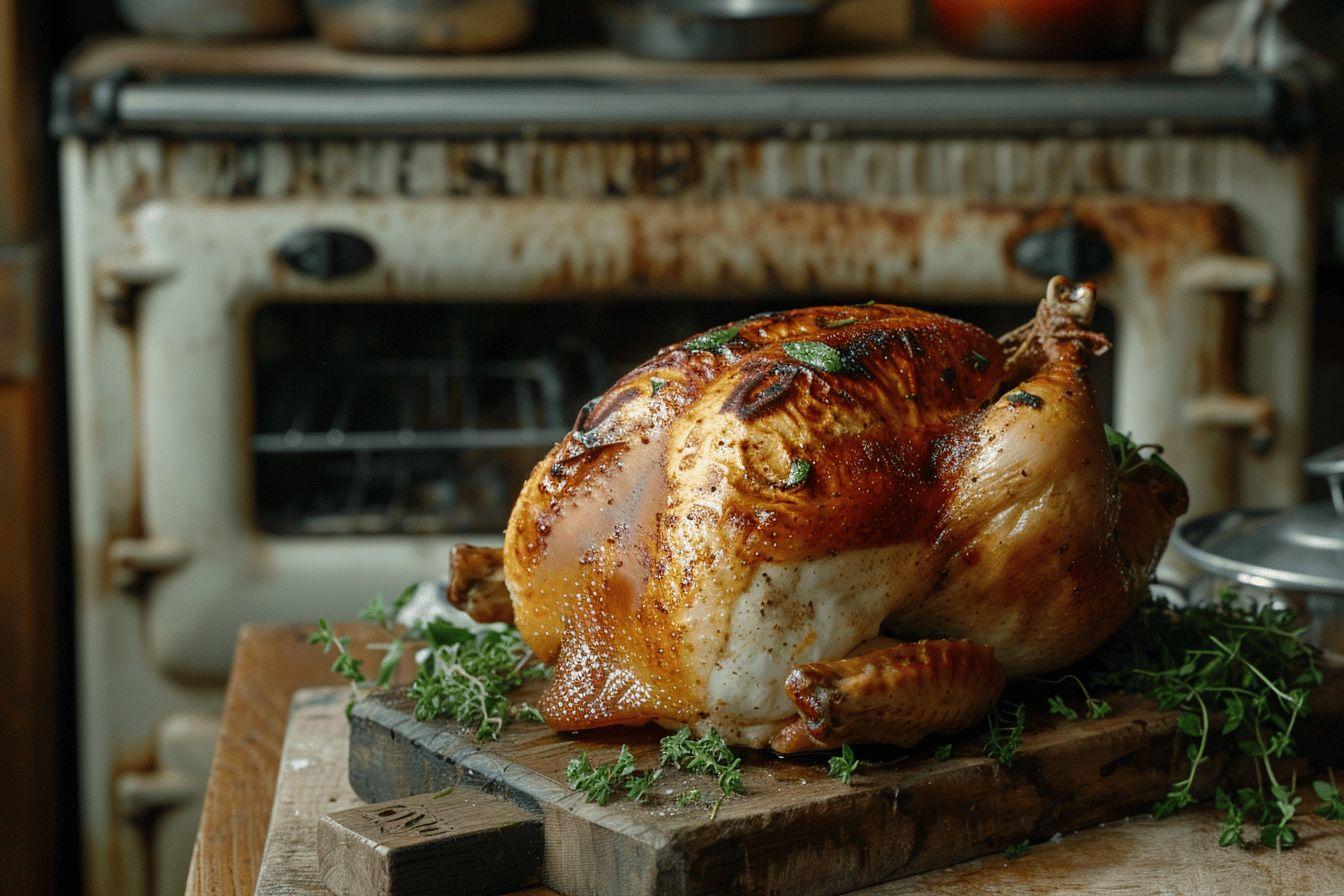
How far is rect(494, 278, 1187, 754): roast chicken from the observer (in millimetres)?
1260

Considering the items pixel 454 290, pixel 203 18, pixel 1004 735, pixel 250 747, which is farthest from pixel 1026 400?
pixel 203 18

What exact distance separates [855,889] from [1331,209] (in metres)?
2.73

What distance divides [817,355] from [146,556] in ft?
5.57

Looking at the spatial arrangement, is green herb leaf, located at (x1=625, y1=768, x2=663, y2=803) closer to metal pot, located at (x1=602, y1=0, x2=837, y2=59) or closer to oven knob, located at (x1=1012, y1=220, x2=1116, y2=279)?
oven knob, located at (x1=1012, y1=220, x2=1116, y2=279)

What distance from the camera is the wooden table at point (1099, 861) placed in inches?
49.4

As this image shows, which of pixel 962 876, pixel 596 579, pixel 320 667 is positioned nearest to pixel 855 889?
pixel 962 876

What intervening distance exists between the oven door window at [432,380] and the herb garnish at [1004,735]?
1.69m

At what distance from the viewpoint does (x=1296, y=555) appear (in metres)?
1.65

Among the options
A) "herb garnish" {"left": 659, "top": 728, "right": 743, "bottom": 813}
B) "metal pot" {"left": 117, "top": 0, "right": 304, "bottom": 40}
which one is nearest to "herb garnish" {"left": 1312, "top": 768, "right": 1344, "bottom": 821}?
"herb garnish" {"left": 659, "top": 728, "right": 743, "bottom": 813}

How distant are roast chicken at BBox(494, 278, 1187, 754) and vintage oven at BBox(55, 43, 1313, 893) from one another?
4.11 ft

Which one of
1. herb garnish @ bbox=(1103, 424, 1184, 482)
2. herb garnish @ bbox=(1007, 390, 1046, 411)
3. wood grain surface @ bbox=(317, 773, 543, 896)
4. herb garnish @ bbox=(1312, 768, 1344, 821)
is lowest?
herb garnish @ bbox=(1312, 768, 1344, 821)

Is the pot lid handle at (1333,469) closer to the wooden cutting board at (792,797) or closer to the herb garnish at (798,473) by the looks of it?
the wooden cutting board at (792,797)

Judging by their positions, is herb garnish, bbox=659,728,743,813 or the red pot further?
the red pot

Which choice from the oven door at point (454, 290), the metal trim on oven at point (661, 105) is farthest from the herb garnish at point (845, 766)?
the metal trim on oven at point (661, 105)
